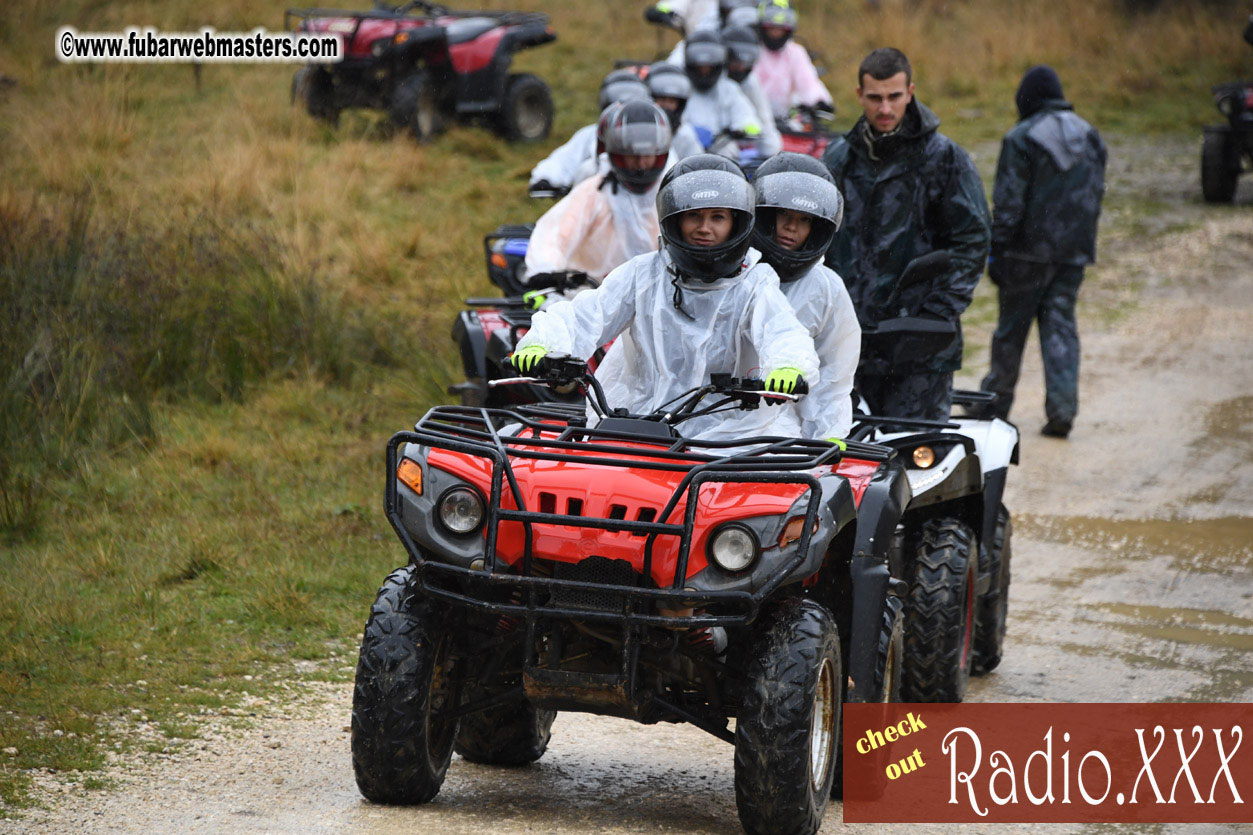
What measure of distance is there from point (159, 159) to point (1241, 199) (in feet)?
38.3

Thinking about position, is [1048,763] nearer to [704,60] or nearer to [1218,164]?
[704,60]

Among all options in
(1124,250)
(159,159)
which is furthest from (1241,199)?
(159,159)

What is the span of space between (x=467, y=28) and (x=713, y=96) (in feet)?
16.5

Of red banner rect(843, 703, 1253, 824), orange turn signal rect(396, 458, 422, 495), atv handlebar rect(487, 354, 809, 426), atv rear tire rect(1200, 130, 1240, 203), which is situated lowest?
red banner rect(843, 703, 1253, 824)

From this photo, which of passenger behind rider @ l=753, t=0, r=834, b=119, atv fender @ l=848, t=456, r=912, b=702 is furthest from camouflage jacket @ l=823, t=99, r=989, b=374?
passenger behind rider @ l=753, t=0, r=834, b=119

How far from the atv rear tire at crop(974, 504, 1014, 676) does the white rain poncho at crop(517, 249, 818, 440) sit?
5.82 ft

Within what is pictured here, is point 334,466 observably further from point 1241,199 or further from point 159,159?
point 1241,199

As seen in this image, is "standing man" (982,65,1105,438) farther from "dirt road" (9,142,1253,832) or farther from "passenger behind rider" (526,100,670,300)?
"passenger behind rider" (526,100,670,300)

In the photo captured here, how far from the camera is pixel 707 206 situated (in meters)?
5.21

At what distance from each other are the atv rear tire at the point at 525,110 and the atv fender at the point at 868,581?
13473mm

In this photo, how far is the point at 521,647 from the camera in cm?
495

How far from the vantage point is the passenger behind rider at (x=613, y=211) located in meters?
8.17

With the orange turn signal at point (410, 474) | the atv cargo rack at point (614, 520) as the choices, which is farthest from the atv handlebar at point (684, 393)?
the orange turn signal at point (410, 474)

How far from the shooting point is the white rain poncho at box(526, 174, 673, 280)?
27.6ft
